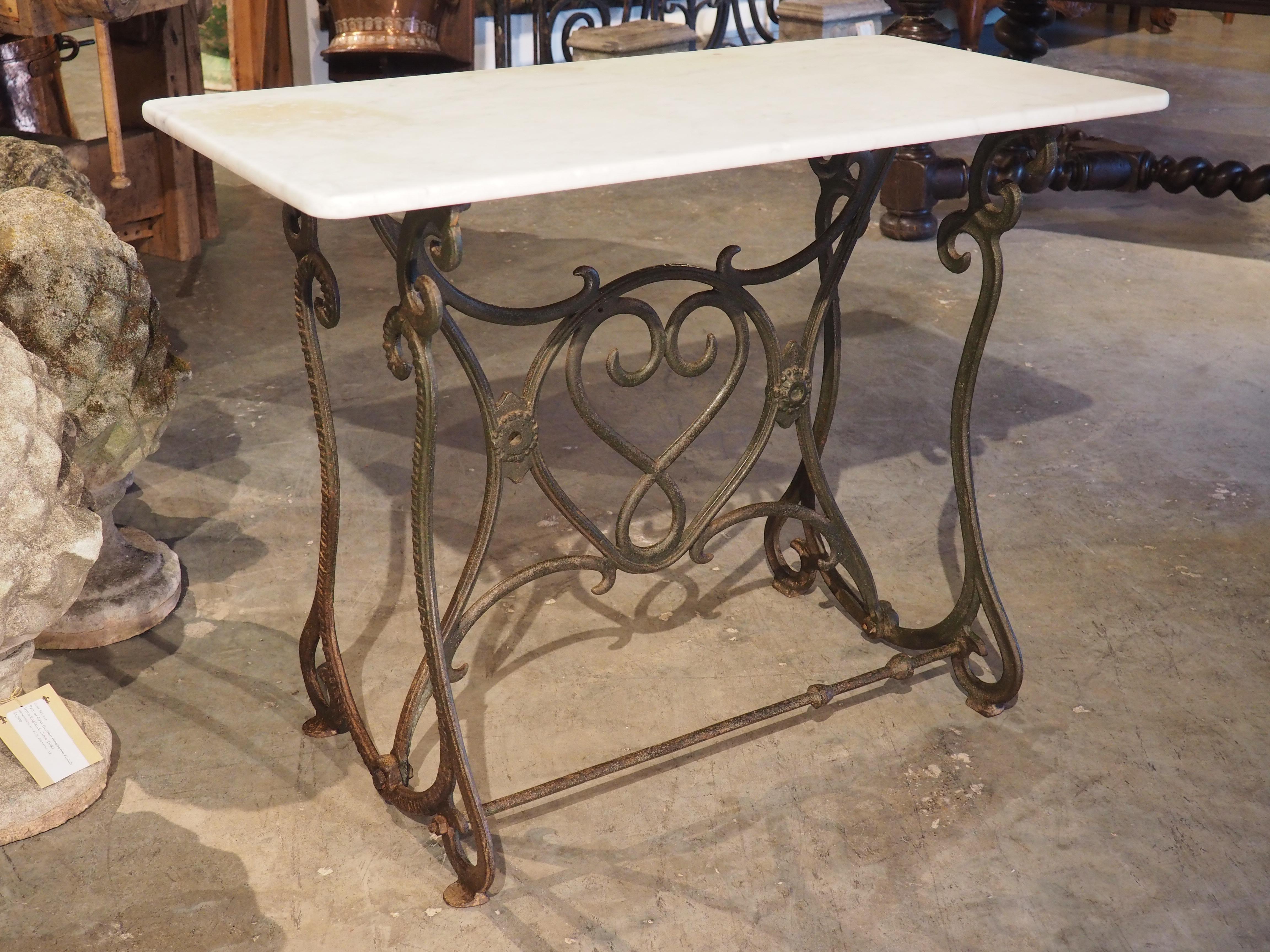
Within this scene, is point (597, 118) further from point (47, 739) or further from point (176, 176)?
point (176, 176)

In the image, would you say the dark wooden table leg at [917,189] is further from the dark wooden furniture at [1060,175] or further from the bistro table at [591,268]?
the bistro table at [591,268]

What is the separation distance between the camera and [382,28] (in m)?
3.94

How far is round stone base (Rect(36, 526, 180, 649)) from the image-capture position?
2127 mm

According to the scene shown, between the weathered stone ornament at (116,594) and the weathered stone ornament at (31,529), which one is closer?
the weathered stone ornament at (31,529)

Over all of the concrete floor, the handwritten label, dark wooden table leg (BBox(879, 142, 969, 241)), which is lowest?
the concrete floor

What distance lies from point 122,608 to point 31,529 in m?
0.65

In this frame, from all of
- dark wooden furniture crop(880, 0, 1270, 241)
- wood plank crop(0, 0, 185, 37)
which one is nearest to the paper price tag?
wood plank crop(0, 0, 185, 37)

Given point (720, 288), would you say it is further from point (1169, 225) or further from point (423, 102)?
point (1169, 225)

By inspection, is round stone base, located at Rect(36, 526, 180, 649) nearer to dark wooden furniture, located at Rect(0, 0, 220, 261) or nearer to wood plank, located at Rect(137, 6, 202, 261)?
dark wooden furniture, located at Rect(0, 0, 220, 261)

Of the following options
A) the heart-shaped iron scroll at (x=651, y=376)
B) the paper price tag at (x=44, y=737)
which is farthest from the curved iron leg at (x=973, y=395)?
the paper price tag at (x=44, y=737)

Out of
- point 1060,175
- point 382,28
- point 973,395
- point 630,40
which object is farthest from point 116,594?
point 630,40

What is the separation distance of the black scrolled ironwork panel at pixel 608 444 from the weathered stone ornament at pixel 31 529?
12.9 inches

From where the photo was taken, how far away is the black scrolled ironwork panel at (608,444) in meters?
1.53

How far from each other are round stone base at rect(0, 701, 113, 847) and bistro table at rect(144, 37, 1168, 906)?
0.32m
